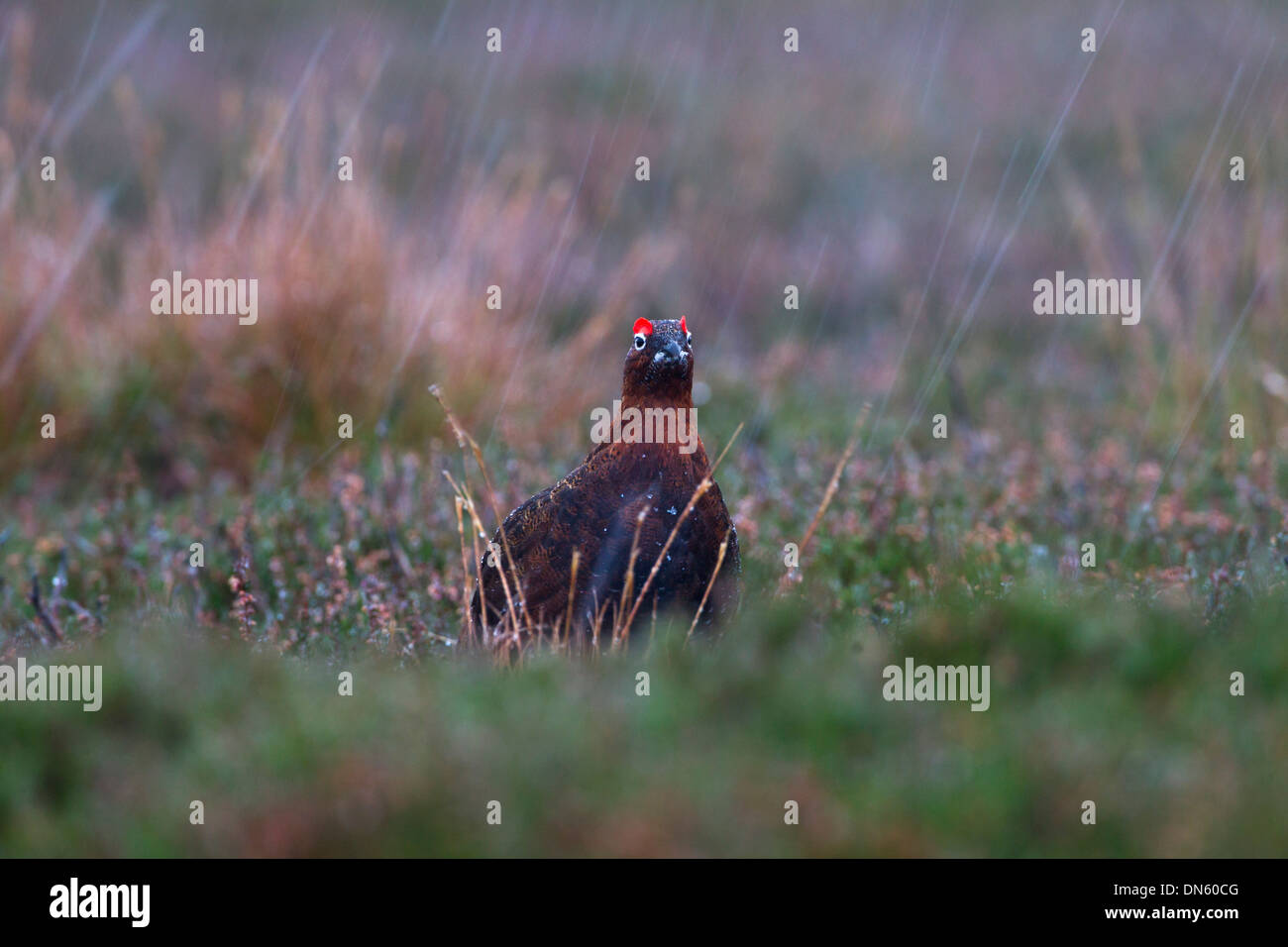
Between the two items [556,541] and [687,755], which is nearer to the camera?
[687,755]

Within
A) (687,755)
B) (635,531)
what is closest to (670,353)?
(635,531)

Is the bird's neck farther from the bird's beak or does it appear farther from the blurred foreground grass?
the blurred foreground grass

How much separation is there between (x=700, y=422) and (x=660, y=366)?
434 cm

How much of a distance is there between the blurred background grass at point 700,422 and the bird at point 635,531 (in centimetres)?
30

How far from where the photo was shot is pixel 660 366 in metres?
4.35

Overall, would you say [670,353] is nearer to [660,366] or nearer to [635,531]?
[660,366]

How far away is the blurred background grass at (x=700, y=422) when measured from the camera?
2883 mm

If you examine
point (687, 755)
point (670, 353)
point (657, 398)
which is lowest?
point (687, 755)

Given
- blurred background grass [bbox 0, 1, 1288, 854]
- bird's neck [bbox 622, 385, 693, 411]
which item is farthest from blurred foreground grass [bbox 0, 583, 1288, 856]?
bird's neck [bbox 622, 385, 693, 411]

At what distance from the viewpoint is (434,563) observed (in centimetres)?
571

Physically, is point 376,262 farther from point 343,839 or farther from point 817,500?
point 343,839

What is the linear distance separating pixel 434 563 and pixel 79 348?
3.14 metres

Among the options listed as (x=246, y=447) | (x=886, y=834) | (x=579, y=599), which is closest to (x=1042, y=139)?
(x=246, y=447)
